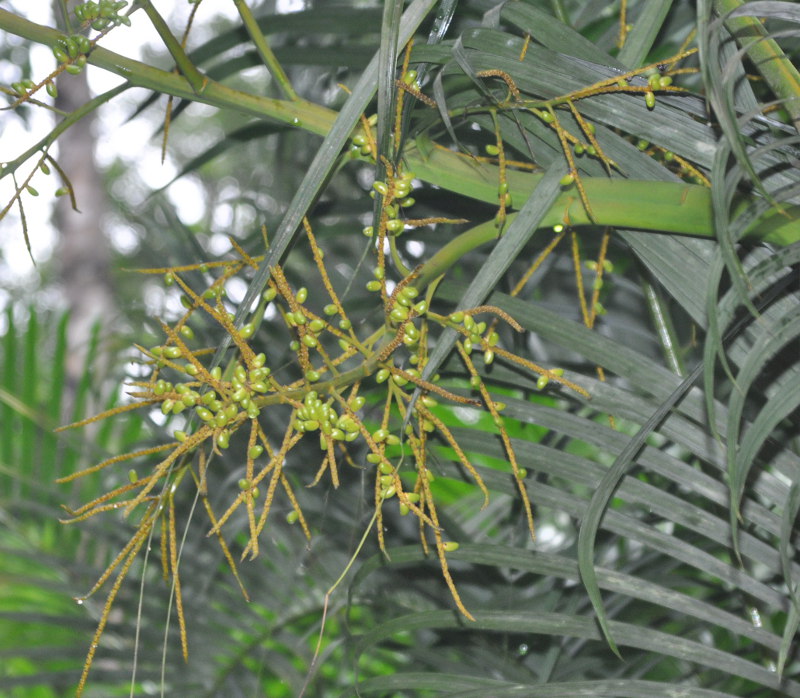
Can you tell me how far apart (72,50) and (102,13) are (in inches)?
0.9

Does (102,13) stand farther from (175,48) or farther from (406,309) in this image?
(406,309)

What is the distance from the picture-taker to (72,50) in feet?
1.40

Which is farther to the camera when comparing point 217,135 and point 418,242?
point 217,135

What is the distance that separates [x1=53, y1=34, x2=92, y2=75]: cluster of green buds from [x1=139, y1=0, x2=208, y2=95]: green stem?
36 millimetres

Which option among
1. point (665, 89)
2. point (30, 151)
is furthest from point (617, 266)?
point (30, 151)

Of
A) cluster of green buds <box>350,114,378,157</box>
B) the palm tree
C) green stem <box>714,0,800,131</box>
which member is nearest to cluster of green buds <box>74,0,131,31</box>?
the palm tree

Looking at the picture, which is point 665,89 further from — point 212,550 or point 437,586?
point 212,550

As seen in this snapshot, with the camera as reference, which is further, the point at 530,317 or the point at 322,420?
the point at 530,317

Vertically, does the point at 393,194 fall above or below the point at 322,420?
above

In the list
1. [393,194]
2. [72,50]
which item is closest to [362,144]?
[393,194]

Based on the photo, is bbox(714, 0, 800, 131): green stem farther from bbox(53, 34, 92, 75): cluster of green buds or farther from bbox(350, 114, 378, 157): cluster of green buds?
bbox(53, 34, 92, 75): cluster of green buds

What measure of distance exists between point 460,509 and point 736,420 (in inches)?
29.4

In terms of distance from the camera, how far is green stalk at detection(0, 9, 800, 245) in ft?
1.38

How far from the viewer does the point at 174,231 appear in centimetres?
87
